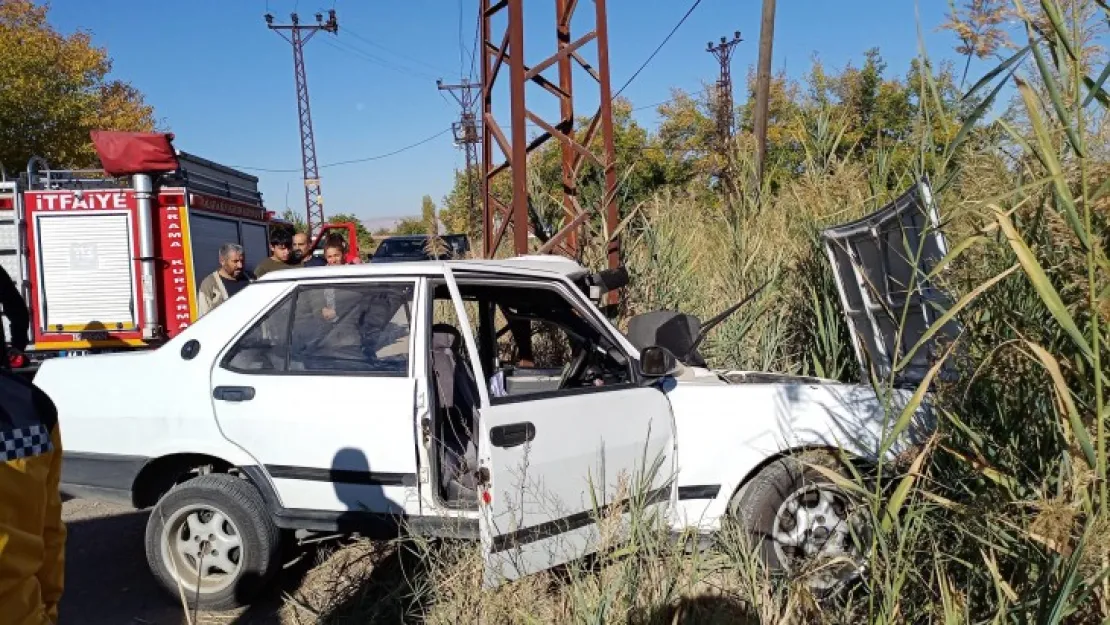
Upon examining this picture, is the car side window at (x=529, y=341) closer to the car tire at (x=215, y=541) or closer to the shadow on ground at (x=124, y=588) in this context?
the car tire at (x=215, y=541)

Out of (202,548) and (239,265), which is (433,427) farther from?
(239,265)

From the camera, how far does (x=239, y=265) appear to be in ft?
23.3

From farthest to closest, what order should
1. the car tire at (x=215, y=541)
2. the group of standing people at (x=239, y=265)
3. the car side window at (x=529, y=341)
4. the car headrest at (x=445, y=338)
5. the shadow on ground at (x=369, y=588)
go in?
1. the group of standing people at (x=239, y=265)
2. the car headrest at (x=445, y=338)
3. the car side window at (x=529, y=341)
4. the car tire at (x=215, y=541)
5. the shadow on ground at (x=369, y=588)

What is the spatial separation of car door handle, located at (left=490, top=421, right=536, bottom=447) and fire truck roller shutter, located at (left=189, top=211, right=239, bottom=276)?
7.94 metres

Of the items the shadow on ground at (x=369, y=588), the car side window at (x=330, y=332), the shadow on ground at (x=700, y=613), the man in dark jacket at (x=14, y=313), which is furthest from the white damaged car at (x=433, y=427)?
the man in dark jacket at (x=14, y=313)

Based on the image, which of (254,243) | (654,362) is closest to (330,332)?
(654,362)

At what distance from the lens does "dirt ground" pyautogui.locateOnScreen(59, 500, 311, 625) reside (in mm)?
3992

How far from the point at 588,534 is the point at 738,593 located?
739 mm

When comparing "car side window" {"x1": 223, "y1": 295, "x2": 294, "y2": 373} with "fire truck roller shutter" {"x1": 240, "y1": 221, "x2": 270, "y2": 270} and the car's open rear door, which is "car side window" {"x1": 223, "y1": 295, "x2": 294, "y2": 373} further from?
"fire truck roller shutter" {"x1": 240, "y1": 221, "x2": 270, "y2": 270}

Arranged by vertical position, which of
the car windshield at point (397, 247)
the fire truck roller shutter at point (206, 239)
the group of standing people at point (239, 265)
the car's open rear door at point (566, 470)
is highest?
the car windshield at point (397, 247)

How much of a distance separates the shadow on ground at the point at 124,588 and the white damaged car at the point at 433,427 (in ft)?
0.58

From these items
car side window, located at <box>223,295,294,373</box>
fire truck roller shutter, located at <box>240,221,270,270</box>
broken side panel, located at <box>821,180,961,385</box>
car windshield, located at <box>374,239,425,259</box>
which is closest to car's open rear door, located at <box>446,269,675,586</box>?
car side window, located at <box>223,295,294,373</box>

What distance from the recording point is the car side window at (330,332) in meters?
3.77

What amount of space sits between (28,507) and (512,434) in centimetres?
171
